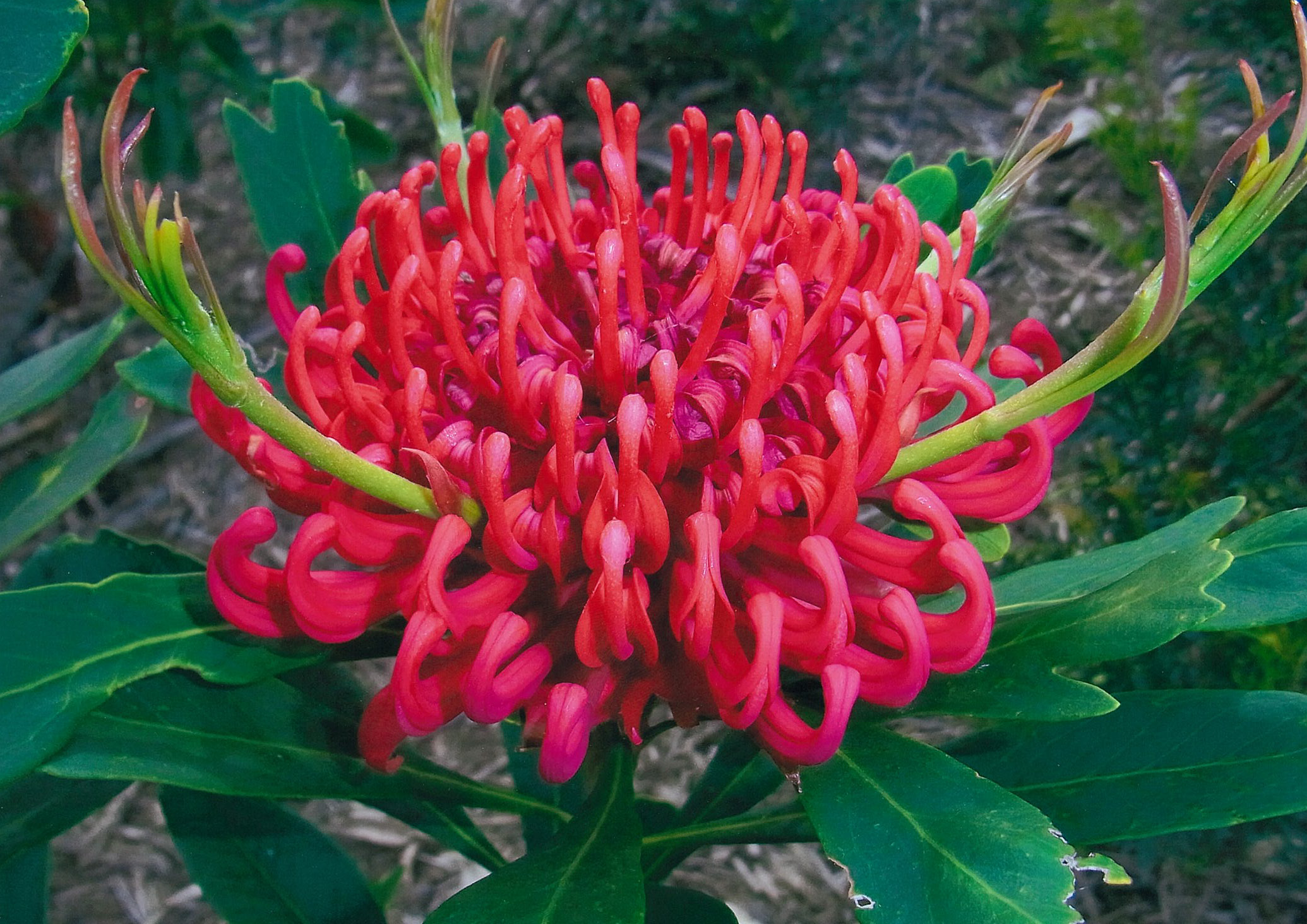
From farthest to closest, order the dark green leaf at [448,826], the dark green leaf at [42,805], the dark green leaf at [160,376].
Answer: the dark green leaf at [448,826], the dark green leaf at [160,376], the dark green leaf at [42,805]

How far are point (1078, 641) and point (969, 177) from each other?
2.20ft

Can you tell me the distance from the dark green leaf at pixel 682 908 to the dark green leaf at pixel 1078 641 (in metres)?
0.34

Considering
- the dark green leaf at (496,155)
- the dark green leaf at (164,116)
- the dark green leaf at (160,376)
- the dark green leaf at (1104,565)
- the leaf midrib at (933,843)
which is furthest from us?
the dark green leaf at (164,116)

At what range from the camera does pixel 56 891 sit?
220 cm

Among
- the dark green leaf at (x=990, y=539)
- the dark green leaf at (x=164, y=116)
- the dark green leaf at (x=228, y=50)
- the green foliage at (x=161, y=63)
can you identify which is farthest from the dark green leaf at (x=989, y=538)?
the dark green leaf at (x=164, y=116)

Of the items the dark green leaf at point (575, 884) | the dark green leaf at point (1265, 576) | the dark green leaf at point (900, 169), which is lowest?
the dark green leaf at point (575, 884)

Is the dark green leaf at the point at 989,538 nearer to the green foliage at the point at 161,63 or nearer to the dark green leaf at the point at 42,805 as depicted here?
the dark green leaf at the point at 42,805

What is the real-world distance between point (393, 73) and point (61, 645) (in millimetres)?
2961

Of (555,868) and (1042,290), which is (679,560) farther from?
(1042,290)

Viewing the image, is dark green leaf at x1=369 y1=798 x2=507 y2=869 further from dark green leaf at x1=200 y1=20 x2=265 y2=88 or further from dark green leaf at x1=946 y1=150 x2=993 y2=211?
dark green leaf at x1=200 y1=20 x2=265 y2=88

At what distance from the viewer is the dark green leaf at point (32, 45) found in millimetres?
815

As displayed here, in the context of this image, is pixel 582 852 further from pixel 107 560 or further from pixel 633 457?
pixel 107 560

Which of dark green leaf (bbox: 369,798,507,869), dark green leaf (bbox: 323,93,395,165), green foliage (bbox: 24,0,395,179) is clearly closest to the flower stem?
dark green leaf (bbox: 369,798,507,869)

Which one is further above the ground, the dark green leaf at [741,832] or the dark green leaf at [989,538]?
the dark green leaf at [989,538]
